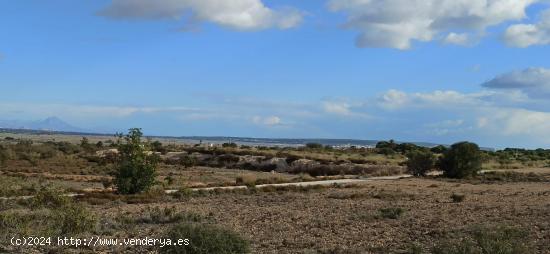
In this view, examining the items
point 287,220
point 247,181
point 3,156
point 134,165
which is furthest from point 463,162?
point 3,156

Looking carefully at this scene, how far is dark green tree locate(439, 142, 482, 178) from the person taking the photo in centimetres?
5756

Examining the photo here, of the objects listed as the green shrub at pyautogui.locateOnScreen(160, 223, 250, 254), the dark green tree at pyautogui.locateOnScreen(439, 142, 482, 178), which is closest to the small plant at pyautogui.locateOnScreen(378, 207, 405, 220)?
the green shrub at pyautogui.locateOnScreen(160, 223, 250, 254)

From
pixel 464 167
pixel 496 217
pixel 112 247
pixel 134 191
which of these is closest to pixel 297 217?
pixel 496 217

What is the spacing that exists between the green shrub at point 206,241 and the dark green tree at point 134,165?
78.6 ft

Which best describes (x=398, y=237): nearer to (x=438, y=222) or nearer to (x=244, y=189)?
(x=438, y=222)

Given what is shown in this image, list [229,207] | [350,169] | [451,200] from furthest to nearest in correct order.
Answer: [350,169] → [451,200] → [229,207]

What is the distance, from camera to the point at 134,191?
38.3m

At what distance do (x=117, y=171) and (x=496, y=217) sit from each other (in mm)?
24384

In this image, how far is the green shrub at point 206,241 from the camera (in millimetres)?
13281

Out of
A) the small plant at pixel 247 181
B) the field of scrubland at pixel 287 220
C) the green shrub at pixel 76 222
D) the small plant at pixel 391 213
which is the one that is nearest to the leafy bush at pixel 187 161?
the small plant at pixel 247 181

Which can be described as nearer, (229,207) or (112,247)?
(112,247)

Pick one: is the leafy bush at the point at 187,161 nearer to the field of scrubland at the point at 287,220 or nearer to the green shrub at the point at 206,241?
the field of scrubland at the point at 287,220

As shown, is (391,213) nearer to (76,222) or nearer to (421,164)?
(76,222)

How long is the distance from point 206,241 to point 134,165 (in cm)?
2581
